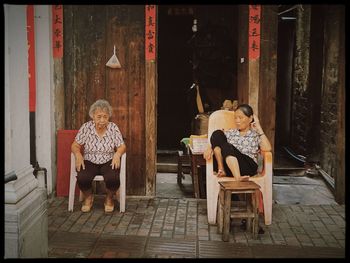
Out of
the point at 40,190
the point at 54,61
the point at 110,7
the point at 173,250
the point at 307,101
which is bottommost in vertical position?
the point at 173,250

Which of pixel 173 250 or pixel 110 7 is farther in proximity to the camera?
pixel 110 7

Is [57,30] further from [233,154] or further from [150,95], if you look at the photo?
[233,154]

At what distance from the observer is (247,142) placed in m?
5.74

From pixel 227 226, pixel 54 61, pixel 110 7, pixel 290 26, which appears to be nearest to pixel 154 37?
pixel 110 7

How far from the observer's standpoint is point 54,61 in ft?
21.5

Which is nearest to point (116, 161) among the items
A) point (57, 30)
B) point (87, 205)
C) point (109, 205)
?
point (109, 205)

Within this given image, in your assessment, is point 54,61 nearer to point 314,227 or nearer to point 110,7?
point 110,7

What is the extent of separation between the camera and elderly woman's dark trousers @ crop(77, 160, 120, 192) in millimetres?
5914

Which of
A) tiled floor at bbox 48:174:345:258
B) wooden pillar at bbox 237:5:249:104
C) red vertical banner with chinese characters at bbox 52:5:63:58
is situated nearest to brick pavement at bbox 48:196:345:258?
tiled floor at bbox 48:174:345:258

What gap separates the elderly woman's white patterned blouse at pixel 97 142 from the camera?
19.7 feet

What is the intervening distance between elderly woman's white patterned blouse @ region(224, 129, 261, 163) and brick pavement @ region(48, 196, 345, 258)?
37.0 inches

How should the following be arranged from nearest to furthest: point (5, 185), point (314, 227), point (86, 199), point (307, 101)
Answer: point (5, 185), point (314, 227), point (86, 199), point (307, 101)

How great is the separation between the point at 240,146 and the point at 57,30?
317cm
